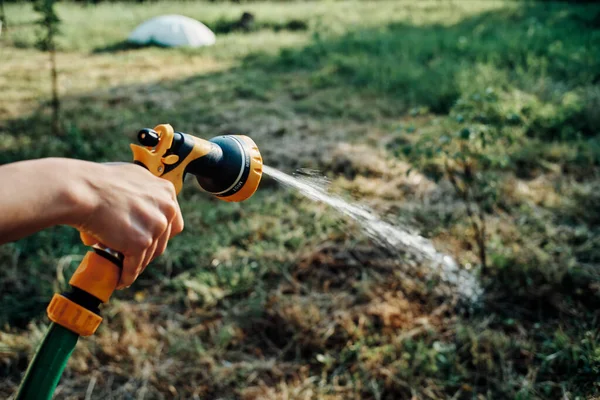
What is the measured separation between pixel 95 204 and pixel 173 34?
263 inches

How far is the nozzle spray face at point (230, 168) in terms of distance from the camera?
3.84 ft

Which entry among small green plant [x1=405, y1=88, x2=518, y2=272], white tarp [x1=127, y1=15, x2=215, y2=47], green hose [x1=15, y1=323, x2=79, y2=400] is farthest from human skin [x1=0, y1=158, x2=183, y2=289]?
white tarp [x1=127, y1=15, x2=215, y2=47]

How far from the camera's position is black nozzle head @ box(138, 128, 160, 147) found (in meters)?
1.03

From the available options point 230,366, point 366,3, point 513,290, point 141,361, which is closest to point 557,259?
point 513,290

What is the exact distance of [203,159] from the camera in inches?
45.1

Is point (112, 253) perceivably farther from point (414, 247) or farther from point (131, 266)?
point (414, 247)

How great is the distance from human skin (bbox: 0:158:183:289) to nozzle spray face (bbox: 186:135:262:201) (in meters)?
0.20

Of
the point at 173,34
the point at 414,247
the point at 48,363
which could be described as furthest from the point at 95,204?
the point at 173,34

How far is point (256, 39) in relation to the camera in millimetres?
7266

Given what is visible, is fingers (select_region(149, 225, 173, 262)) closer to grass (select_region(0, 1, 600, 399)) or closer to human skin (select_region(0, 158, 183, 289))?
human skin (select_region(0, 158, 183, 289))

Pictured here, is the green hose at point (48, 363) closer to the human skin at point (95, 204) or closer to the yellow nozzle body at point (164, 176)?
the yellow nozzle body at point (164, 176)

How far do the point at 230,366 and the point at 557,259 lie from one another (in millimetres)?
1463

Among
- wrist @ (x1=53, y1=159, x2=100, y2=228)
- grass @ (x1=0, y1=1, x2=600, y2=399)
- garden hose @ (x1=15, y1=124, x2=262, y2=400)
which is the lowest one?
grass @ (x1=0, y1=1, x2=600, y2=399)

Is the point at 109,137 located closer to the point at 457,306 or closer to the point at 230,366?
the point at 230,366
